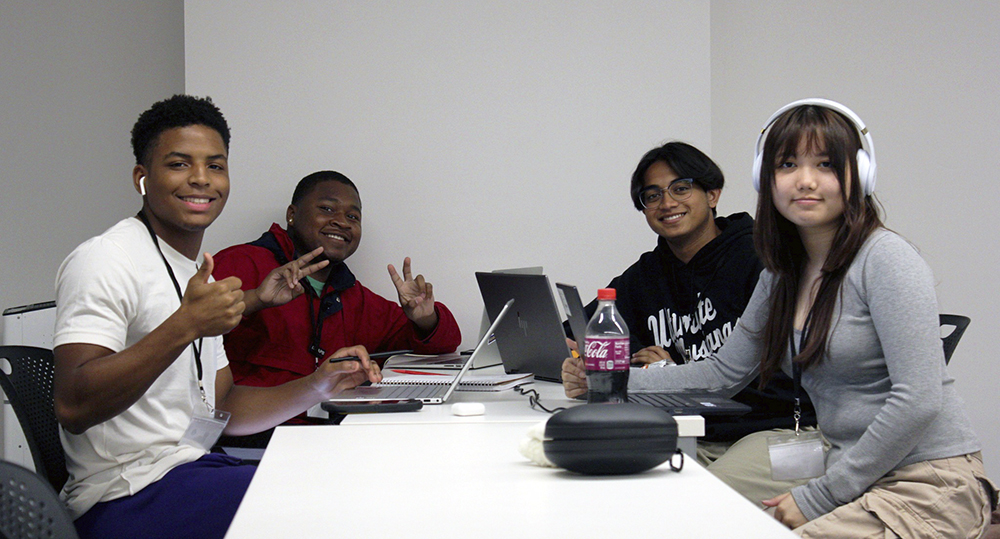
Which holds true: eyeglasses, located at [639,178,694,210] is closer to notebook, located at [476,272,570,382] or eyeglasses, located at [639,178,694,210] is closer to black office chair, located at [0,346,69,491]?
notebook, located at [476,272,570,382]

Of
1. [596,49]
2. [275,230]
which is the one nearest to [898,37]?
[596,49]

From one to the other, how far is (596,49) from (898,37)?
1517 millimetres

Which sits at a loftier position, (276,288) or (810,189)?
(810,189)

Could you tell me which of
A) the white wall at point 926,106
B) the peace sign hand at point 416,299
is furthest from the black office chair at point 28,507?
the white wall at point 926,106

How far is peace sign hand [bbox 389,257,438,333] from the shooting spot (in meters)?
3.12

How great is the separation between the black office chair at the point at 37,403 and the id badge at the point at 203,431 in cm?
25

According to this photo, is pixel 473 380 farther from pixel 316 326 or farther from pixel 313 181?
pixel 313 181

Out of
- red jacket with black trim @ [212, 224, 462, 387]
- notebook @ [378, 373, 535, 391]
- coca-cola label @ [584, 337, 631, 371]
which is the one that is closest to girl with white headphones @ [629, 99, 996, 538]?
coca-cola label @ [584, 337, 631, 371]

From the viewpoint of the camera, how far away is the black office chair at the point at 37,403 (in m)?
1.55

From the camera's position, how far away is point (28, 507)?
3.09 ft

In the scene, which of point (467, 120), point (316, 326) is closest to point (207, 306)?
point (316, 326)

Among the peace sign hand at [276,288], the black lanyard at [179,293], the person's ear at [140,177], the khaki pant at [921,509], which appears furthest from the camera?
the peace sign hand at [276,288]

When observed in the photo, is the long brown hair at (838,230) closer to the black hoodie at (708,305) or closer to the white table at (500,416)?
the white table at (500,416)

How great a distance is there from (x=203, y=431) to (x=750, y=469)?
135 centimetres
